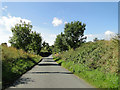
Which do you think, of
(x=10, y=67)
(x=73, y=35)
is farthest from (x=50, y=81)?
(x=73, y=35)

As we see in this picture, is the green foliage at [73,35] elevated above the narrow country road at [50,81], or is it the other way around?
the green foliage at [73,35]

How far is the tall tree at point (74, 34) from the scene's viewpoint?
35781 mm

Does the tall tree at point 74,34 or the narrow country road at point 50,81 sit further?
the tall tree at point 74,34

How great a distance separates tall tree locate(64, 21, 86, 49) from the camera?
35.8 m

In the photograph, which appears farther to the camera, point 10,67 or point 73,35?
point 73,35

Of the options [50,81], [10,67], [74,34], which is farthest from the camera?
[74,34]

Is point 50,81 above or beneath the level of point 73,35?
beneath

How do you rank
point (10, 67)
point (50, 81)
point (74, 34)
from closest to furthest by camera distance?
point (50, 81) → point (10, 67) → point (74, 34)

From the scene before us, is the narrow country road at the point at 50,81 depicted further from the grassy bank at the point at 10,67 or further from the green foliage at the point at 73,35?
the green foliage at the point at 73,35

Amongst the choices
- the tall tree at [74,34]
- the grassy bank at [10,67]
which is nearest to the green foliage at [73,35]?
the tall tree at [74,34]

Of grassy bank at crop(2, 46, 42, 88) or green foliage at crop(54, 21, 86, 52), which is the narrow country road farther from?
green foliage at crop(54, 21, 86, 52)

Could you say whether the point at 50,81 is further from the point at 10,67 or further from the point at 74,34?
the point at 74,34

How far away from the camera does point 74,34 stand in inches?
1435

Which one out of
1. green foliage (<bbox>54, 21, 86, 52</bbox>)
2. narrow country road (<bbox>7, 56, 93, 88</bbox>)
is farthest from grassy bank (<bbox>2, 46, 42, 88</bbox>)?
green foliage (<bbox>54, 21, 86, 52</bbox>)
